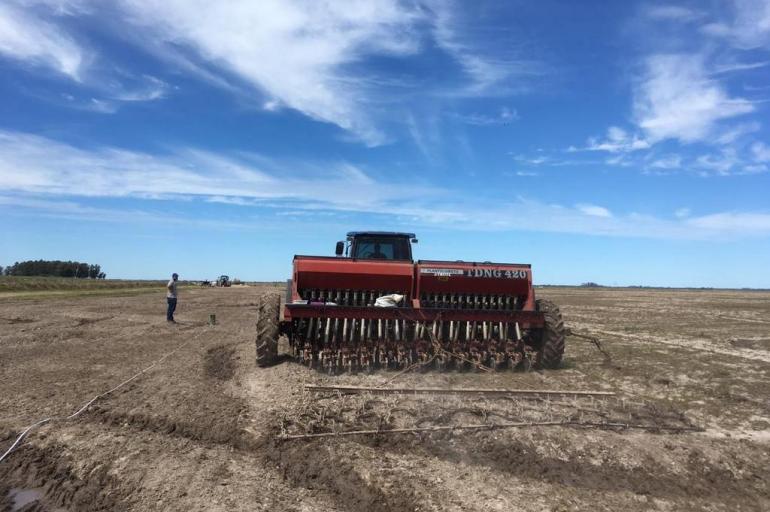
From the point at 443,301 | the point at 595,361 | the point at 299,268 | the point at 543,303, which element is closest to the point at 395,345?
the point at 443,301

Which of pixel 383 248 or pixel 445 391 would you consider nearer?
pixel 445 391

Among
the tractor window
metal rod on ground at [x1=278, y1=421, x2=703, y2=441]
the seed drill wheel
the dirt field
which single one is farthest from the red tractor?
metal rod on ground at [x1=278, y1=421, x2=703, y2=441]

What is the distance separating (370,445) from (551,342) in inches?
198

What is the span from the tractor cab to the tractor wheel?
140 inches

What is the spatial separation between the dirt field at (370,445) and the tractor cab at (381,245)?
3.74 m

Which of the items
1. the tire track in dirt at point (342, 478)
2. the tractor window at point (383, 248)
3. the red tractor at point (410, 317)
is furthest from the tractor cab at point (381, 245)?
the tire track in dirt at point (342, 478)

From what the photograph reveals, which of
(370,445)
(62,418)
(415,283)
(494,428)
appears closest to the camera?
(370,445)

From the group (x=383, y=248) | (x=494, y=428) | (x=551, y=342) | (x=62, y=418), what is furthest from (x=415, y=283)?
(x=62, y=418)

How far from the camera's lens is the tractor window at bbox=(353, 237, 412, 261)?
1189cm

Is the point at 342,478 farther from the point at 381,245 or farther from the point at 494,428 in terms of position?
the point at 381,245

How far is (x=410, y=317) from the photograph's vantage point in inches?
354

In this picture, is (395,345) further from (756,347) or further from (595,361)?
(756,347)

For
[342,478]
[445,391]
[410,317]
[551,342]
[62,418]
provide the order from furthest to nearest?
[551,342], [410,317], [445,391], [62,418], [342,478]

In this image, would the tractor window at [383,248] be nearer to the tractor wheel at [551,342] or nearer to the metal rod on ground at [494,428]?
the tractor wheel at [551,342]
